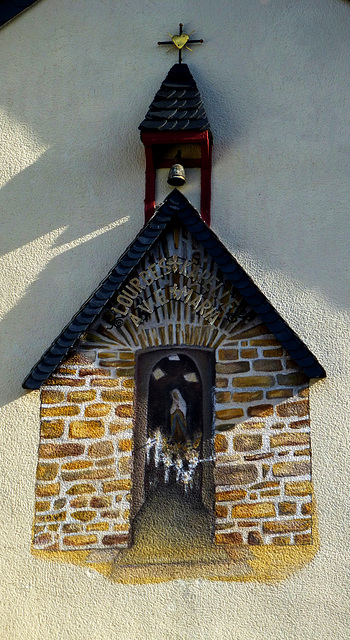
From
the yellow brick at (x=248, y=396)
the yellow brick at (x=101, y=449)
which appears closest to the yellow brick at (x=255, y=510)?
the yellow brick at (x=248, y=396)

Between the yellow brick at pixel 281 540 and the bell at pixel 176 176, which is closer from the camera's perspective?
the yellow brick at pixel 281 540

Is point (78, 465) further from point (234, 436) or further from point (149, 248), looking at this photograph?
point (149, 248)

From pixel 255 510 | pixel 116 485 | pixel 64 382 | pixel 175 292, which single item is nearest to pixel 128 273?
pixel 175 292

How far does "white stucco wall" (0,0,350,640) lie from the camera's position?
237 inches

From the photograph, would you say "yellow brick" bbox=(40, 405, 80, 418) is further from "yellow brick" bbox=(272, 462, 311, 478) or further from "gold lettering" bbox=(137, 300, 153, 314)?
"yellow brick" bbox=(272, 462, 311, 478)

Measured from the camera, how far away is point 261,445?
6293 millimetres

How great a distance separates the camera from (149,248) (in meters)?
6.55

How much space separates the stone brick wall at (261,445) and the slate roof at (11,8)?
10.4 ft

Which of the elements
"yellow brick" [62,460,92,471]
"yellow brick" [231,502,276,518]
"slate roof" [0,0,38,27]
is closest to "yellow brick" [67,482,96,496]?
"yellow brick" [62,460,92,471]

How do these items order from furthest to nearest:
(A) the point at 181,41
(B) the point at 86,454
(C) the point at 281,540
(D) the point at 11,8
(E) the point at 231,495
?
(D) the point at 11,8 < (A) the point at 181,41 < (B) the point at 86,454 < (E) the point at 231,495 < (C) the point at 281,540

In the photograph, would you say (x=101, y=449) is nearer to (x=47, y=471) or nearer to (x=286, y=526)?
(x=47, y=471)

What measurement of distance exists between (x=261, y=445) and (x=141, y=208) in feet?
6.39

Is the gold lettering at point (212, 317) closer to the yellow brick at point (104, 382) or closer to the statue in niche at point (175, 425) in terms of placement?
the statue in niche at point (175, 425)

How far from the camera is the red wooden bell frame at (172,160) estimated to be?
6.83 metres
